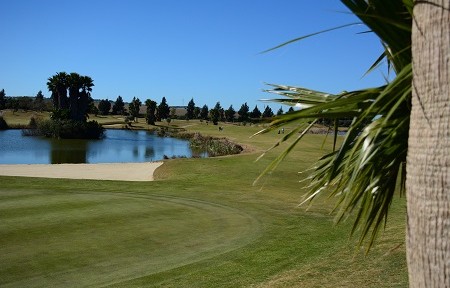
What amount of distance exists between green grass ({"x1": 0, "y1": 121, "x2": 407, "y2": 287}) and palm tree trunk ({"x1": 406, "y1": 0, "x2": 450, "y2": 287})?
1372 mm

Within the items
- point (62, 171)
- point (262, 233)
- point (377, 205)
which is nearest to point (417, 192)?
point (377, 205)

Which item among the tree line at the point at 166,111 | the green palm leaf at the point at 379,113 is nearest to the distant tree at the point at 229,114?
the tree line at the point at 166,111

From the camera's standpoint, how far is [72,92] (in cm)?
7425

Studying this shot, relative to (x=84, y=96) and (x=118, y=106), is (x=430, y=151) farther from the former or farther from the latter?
(x=118, y=106)

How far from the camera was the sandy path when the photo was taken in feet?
78.8

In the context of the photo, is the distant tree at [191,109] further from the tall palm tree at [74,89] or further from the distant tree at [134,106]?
the tall palm tree at [74,89]

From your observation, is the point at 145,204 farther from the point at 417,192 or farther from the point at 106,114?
the point at 106,114

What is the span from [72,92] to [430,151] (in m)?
76.6

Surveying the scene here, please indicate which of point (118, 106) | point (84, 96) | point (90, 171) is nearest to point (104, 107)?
point (118, 106)

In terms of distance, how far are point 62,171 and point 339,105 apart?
1007 inches

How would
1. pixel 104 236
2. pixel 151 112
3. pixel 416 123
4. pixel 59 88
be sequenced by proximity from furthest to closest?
pixel 151 112 < pixel 59 88 < pixel 104 236 < pixel 416 123

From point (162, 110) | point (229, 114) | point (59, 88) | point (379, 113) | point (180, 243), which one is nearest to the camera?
point (379, 113)

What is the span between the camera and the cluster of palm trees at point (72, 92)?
73250 millimetres

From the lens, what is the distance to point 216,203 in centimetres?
1317
